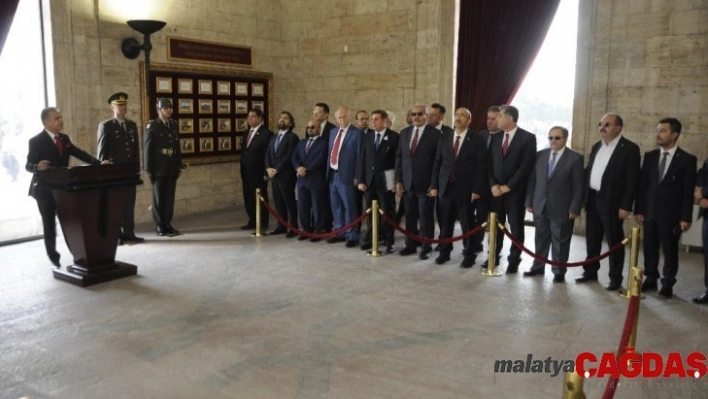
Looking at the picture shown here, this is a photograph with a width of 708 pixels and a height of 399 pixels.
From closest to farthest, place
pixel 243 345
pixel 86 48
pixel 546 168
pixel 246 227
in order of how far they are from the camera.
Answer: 1. pixel 243 345
2. pixel 546 168
3. pixel 86 48
4. pixel 246 227

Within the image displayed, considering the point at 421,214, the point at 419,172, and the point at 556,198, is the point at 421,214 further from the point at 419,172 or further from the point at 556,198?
the point at 556,198

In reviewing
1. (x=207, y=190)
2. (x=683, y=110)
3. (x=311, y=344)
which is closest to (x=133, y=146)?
(x=207, y=190)

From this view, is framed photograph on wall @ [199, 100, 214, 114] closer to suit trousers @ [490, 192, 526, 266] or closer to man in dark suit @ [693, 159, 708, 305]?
suit trousers @ [490, 192, 526, 266]

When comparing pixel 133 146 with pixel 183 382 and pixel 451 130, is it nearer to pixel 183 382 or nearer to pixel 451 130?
pixel 451 130

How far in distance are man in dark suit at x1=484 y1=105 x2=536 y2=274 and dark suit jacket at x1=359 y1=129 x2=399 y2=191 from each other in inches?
51.4

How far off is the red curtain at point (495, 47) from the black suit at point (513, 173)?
2.80 meters

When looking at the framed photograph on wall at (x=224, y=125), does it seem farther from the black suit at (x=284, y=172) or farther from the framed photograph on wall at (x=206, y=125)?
the black suit at (x=284, y=172)

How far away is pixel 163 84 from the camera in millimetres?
8812

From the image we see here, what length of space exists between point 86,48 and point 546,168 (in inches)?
235

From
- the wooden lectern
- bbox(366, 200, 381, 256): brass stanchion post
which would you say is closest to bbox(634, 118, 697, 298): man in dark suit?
bbox(366, 200, 381, 256): brass stanchion post

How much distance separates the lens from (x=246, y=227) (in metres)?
8.30

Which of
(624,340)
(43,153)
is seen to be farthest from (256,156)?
(624,340)

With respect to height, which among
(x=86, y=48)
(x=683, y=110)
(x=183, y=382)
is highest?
(x=86, y=48)

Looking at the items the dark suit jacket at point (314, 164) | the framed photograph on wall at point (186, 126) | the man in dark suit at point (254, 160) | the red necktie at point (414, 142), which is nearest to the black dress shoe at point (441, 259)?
the red necktie at point (414, 142)
